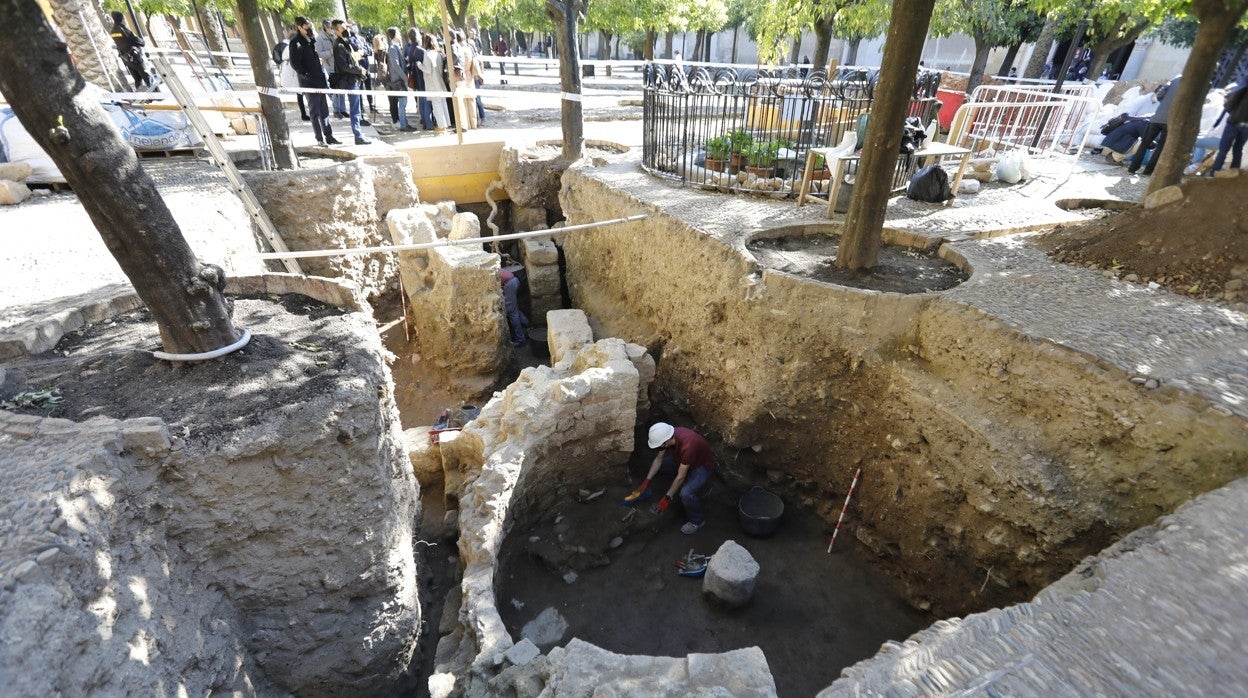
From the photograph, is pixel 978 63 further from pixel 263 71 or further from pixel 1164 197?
pixel 263 71

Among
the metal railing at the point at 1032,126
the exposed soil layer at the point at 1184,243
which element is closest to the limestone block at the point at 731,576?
the exposed soil layer at the point at 1184,243

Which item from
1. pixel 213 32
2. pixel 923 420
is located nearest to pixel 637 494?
pixel 923 420

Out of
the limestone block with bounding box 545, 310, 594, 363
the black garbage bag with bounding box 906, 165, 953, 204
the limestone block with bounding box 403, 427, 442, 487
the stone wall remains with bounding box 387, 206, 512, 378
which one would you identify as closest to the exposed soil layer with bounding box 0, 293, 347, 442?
the limestone block with bounding box 403, 427, 442, 487

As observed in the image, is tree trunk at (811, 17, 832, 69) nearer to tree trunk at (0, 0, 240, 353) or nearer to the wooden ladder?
the wooden ladder

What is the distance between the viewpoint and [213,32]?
21.8 metres

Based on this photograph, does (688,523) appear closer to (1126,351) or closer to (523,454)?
(523,454)

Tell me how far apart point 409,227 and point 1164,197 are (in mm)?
9600

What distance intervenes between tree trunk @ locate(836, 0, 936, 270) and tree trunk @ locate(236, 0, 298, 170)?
8.07 metres

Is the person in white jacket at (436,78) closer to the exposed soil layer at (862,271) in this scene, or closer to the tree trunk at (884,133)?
the exposed soil layer at (862,271)

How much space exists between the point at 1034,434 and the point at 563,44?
353 inches

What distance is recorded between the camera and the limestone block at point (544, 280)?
1023 centimetres

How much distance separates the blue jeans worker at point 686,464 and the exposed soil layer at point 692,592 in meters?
0.17

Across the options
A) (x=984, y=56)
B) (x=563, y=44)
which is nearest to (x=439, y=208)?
(x=563, y=44)

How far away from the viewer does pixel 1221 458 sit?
3643 mm
